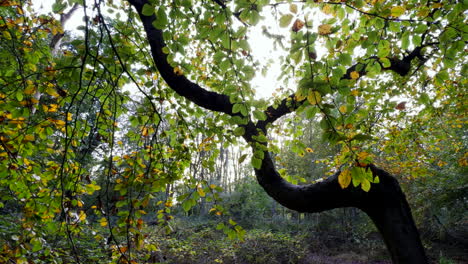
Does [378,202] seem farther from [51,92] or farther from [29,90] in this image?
[29,90]

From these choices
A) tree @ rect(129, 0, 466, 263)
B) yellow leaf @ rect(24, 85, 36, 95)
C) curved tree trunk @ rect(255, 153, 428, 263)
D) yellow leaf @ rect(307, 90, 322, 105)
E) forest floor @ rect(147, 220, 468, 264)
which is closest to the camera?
yellow leaf @ rect(307, 90, 322, 105)

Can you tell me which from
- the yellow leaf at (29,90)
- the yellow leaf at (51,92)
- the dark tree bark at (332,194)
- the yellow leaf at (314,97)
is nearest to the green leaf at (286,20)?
the yellow leaf at (314,97)

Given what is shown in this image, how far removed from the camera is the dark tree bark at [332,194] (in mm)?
1828

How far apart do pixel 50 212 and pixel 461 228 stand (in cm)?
1209

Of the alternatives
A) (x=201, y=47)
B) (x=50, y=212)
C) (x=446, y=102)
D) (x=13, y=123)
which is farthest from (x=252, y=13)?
(x=446, y=102)

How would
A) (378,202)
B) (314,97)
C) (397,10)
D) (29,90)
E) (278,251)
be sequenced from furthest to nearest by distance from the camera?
1. (278,251)
2. (378,202)
3. (29,90)
4. (397,10)
5. (314,97)

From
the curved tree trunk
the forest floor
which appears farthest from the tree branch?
the forest floor

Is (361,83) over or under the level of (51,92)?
over

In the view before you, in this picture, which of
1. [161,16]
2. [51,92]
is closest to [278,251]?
[51,92]

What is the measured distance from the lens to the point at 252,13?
0.94 metres

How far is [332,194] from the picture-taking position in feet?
6.66

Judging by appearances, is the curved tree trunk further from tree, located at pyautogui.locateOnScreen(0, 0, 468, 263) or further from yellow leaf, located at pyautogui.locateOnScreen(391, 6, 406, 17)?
yellow leaf, located at pyautogui.locateOnScreen(391, 6, 406, 17)

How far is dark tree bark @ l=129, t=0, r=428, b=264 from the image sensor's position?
1828mm

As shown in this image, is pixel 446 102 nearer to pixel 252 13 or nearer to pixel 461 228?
pixel 252 13
